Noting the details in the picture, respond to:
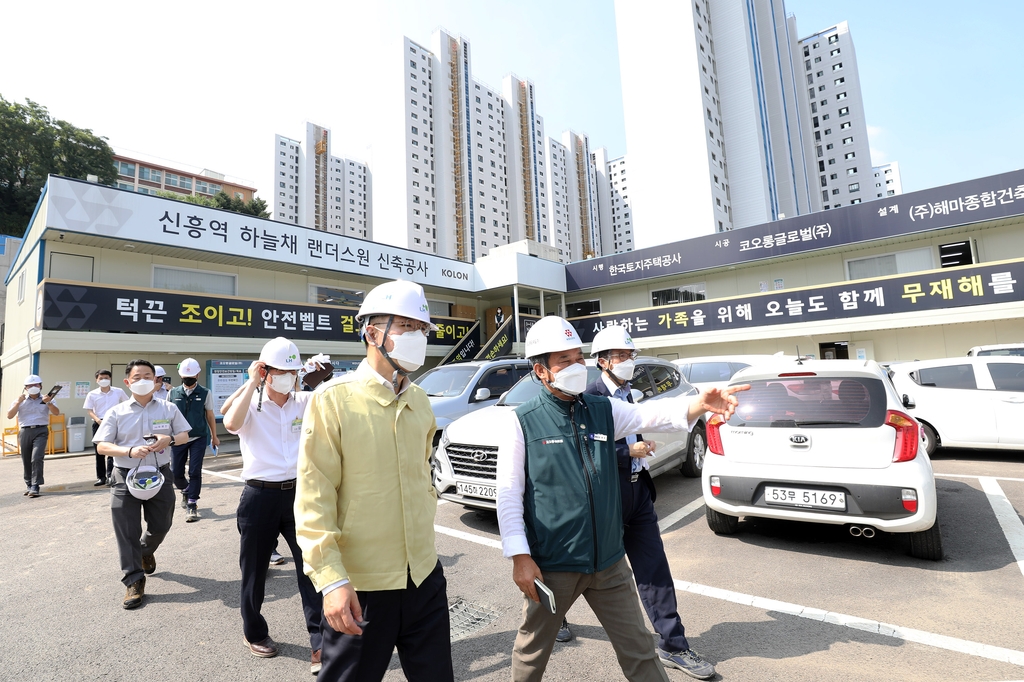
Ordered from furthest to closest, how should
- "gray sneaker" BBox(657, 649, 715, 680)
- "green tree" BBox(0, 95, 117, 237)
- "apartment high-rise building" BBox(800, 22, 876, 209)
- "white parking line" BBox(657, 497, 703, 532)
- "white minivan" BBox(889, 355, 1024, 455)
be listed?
"apartment high-rise building" BBox(800, 22, 876, 209) → "green tree" BBox(0, 95, 117, 237) → "white minivan" BBox(889, 355, 1024, 455) → "white parking line" BBox(657, 497, 703, 532) → "gray sneaker" BBox(657, 649, 715, 680)

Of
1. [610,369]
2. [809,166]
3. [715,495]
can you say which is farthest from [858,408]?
[809,166]

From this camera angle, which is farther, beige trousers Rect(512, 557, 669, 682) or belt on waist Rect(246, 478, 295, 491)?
belt on waist Rect(246, 478, 295, 491)

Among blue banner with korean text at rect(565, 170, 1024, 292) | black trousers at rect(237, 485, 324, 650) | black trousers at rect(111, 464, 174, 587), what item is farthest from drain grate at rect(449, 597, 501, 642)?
blue banner with korean text at rect(565, 170, 1024, 292)

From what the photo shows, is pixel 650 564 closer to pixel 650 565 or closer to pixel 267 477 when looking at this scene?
pixel 650 565

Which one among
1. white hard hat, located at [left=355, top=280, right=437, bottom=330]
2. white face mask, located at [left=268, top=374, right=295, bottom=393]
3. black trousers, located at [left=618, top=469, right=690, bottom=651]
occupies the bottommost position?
black trousers, located at [left=618, top=469, right=690, bottom=651]

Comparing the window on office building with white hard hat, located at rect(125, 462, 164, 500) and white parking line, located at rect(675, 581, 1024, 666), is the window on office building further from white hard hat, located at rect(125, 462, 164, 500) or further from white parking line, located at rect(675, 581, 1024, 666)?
white parking line, located at rect(675, 581, 1024, 666)

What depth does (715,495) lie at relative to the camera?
4293 mm

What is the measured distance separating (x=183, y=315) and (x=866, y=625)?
1713cm

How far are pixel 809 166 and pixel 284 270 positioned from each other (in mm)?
65621

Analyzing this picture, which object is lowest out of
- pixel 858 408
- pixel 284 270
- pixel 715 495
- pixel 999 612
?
pixel 999 612

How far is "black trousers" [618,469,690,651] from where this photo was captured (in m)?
2.65

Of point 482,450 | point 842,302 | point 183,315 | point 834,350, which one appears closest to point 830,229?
point 842,302

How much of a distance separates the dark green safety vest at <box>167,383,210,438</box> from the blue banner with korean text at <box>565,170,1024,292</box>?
1924 cm

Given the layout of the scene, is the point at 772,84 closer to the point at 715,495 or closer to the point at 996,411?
the point at 996,411
